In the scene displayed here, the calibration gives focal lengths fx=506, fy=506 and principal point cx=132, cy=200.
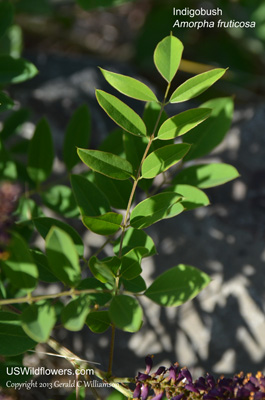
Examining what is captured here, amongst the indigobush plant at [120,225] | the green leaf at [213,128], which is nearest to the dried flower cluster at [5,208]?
the indigobush plant at [120,225]

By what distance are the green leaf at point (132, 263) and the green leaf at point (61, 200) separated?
29cm

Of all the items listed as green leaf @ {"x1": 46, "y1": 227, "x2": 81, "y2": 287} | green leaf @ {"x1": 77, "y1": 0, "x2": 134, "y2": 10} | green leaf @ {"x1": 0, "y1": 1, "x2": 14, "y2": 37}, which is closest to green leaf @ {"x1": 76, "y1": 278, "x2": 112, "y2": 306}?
green leaf @ {"x1": 46, "y1": 227, "x2": 81, "y2": 287}

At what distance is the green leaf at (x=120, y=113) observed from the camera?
34.5 inches

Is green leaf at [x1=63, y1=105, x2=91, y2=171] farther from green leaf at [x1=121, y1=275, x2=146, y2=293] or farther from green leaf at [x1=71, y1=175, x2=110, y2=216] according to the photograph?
green leaf at [x1=121, y1=275, x2=146, y2=293]

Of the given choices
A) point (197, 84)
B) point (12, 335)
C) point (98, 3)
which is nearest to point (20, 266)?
point (12, 335)

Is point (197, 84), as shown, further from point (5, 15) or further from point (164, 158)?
point (5, 15)

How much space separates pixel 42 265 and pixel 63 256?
7.8 inches

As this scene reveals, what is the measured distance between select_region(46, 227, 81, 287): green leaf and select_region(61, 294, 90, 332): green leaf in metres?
0.03

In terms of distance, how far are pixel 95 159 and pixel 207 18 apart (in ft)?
5.24

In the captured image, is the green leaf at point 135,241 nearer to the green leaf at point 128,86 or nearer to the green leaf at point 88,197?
the green leaf at point 88,197

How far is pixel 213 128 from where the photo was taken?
44.1 inches

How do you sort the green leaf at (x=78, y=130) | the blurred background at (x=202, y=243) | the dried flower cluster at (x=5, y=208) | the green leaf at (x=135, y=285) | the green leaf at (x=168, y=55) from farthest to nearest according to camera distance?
the blurred background at (x=202, y=243), the green leaf at (x=78, y=130), the green leaf at (x=135, y=285), the green leaf at (x=168, y=55), the dried flower cluster at (x=5, y=208)

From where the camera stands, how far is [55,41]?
8.03ft

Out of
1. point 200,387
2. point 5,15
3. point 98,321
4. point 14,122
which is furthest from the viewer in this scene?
point 14,122
